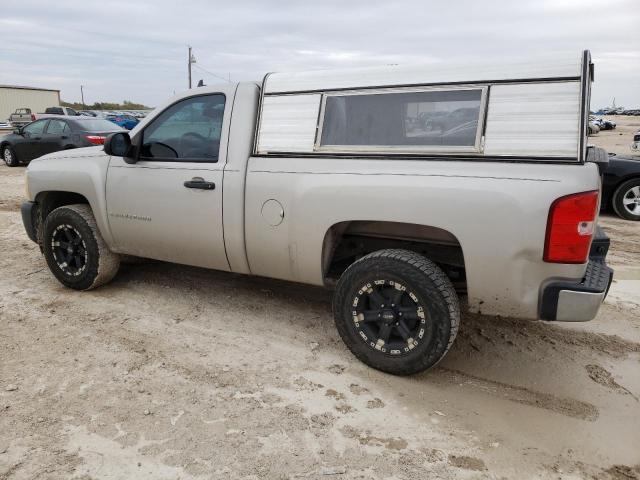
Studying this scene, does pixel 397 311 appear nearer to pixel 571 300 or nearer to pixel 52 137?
pixel 571 300

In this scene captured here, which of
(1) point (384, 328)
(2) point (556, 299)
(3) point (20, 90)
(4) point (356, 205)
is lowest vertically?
(1) point (384, 328)

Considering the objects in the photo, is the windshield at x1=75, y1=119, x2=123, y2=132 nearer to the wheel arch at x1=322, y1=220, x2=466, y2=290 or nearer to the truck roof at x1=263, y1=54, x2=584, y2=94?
the truck roof at x1=263, y1=54, x2=584, y2=94

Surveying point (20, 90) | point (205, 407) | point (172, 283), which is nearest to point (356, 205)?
point (205, 407)

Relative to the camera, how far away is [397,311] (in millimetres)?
3105

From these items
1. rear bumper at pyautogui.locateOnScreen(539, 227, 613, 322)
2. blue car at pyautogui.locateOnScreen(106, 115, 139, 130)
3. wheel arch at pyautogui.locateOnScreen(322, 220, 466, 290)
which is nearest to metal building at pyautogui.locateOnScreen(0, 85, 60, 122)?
blue car at pyautogui.locateOnScreen(106, 115, 139, 130)

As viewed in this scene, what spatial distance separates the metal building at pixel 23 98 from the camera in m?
42.9

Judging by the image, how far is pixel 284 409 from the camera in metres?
2.84

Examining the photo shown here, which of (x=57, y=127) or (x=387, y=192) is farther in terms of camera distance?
(x=57, y=127)

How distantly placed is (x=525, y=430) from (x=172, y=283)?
11.1 feet

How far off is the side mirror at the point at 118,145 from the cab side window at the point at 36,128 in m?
11.6

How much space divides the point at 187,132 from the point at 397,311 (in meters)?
2.17

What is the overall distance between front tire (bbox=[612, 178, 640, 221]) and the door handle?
7.16 m

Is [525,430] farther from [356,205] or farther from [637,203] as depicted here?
[637,203]

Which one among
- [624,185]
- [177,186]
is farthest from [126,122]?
[177,186]
